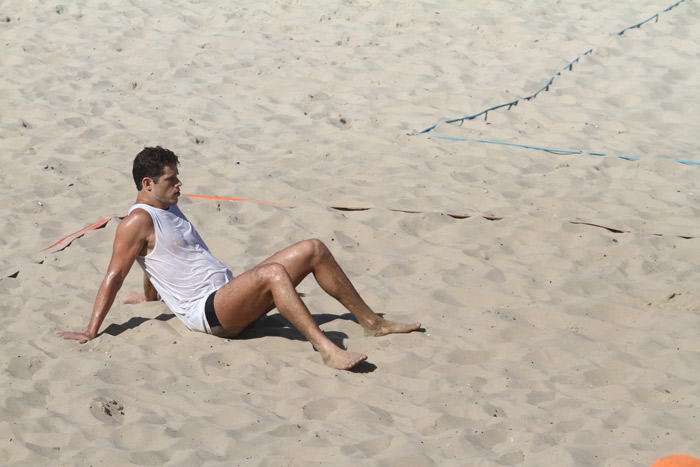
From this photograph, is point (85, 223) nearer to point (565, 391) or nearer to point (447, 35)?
point (565, 391)

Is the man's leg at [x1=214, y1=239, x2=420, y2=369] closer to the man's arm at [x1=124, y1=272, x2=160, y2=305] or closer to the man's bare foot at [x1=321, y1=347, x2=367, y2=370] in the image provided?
the man's bare foot at [x1=321, y1=347, x2=367, y2=370]

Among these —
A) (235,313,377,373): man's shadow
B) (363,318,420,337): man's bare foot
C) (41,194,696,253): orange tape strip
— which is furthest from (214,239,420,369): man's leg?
(41,194,696,253): orange tape strip

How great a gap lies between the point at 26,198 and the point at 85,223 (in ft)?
2.06

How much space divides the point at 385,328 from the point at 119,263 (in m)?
1.32

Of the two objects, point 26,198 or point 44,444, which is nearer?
point 44,444

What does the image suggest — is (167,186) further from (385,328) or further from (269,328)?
(385,328)

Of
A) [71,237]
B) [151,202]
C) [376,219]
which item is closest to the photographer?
[151,202]

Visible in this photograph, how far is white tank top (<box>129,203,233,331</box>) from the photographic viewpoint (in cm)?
421

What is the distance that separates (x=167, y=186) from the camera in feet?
13.8

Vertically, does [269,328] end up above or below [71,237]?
below

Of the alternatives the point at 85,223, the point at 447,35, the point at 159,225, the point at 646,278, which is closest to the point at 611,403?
the point at 646,278

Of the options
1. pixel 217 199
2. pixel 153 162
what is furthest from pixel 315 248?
pixel 217 199

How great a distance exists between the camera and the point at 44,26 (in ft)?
30.7

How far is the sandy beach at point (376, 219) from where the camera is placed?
3.48 m
